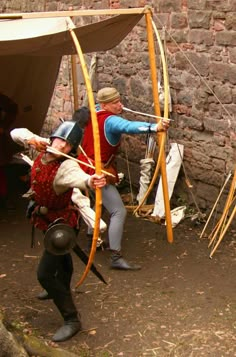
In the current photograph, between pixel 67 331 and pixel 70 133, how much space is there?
4.40 ft

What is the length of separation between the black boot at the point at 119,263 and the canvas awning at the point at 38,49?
Answer: 1.91 m

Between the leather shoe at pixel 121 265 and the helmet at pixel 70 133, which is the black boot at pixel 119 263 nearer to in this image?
the leather shoe at pixel 121 265

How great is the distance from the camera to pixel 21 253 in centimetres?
586

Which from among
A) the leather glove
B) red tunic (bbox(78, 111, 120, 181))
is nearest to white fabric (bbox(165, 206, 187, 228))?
red tunic (bbox(78, 111, 120, 181))

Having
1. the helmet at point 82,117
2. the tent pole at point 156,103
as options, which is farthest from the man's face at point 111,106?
the helmet at point 82,117

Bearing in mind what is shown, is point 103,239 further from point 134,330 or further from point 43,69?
point 43,69

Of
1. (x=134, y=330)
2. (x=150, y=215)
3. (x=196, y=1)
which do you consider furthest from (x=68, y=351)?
(x=196, y=1)

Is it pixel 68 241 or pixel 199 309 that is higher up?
pixel 68 241

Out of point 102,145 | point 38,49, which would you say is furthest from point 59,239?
point 38,49

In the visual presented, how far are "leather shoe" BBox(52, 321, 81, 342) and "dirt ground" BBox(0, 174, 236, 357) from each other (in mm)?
45

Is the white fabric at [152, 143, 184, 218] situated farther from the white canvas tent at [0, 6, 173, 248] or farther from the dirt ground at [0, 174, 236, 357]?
the white canvas tent at [0, 6, 173, 248]

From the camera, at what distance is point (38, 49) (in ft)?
18.9

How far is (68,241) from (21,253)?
2013 mm

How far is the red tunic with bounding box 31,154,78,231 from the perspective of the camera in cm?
403
